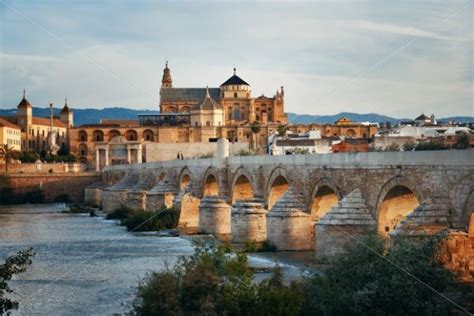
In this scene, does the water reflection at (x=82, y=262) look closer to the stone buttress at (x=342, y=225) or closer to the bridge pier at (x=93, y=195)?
the stone buttress at (x=342, y=225)

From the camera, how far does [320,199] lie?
24.8m

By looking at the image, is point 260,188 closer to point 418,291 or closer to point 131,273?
point 131,273

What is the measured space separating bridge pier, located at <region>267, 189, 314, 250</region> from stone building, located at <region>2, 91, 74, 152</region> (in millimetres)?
71479

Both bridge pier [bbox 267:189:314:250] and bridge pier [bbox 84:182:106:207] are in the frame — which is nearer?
bridge pier [bbox 267:189:314:250]

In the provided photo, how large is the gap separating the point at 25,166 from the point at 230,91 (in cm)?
2915

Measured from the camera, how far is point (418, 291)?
14047 millimetres

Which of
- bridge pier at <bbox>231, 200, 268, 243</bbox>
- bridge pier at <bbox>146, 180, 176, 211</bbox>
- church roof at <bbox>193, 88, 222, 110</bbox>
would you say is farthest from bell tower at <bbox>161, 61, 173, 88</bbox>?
bridge pier at <bbox>231, 200, 268, 243</bbox>

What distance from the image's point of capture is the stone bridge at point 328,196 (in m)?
17.1

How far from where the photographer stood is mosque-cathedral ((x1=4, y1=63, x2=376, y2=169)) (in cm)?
8938

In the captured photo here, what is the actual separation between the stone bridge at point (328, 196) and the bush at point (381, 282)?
1851 millimetres

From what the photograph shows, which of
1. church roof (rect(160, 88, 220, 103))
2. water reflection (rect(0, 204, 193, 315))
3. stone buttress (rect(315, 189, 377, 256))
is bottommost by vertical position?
water reflection (rect(0, 204, 193, 315))

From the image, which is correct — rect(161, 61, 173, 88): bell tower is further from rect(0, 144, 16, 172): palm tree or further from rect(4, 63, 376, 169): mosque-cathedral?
rect(0, 144, 16, 172): palm tree

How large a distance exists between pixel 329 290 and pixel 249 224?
13.1 m

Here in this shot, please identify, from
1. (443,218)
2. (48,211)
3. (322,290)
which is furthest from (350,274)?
(48,211)
